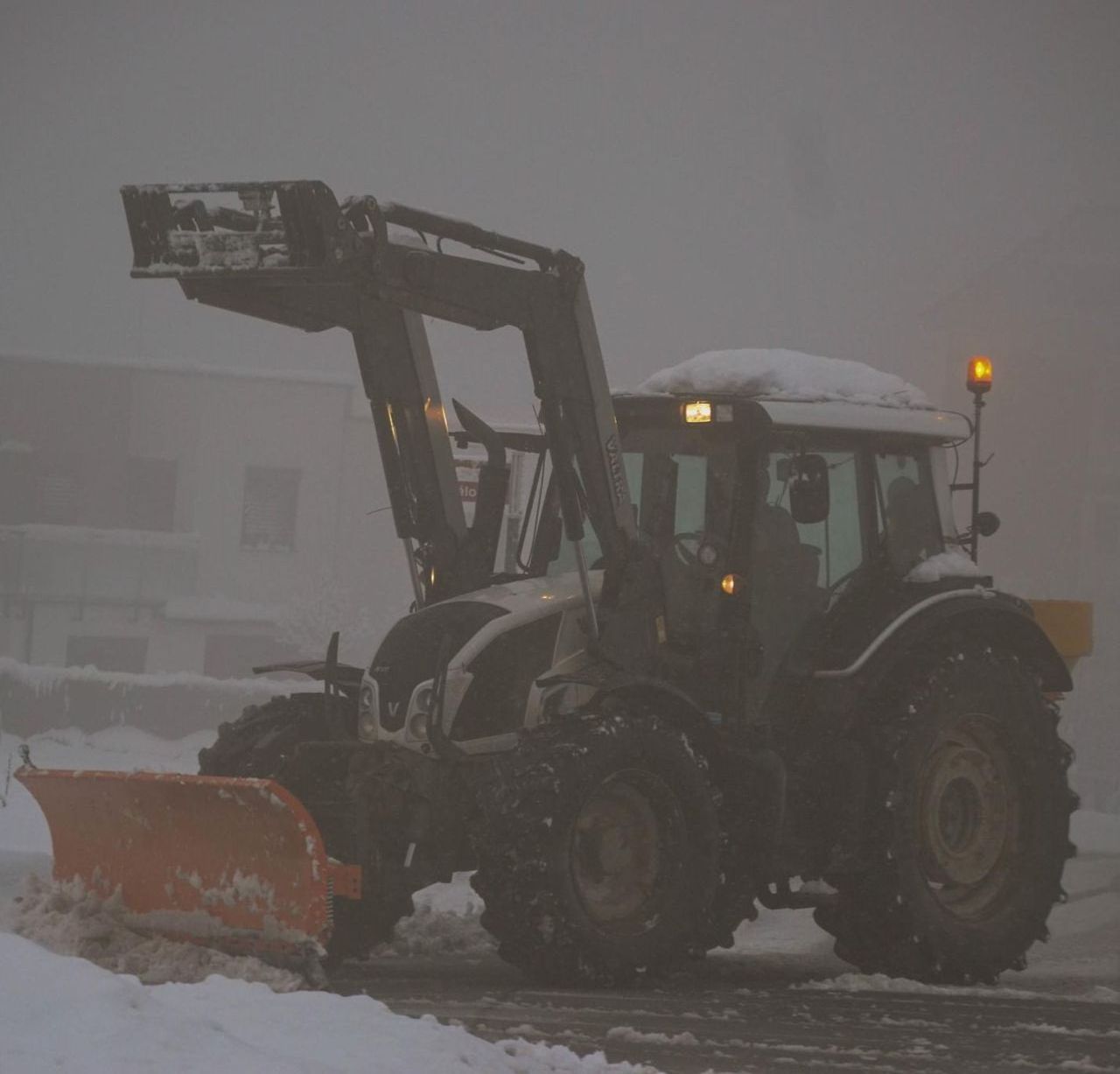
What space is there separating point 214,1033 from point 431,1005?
6.82 feet

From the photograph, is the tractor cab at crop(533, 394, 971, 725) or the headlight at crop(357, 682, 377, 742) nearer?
the headlight at crop(357, 682, 377, 742)

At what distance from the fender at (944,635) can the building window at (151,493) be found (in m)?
35.2

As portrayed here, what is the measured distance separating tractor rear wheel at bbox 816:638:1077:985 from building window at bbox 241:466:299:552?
34.6m

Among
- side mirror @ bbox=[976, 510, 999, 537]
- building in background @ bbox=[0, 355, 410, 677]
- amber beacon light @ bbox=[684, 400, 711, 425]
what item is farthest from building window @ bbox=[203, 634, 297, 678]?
amber beacon light @ bbox=[684, 400, 711, 425]

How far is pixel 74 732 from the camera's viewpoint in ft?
96.3

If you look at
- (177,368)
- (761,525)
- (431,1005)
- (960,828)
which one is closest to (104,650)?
(177,368)

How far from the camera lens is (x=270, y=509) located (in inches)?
1734

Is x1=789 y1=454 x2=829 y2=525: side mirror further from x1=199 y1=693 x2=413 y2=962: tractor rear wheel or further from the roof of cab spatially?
x1=199 y1=693 x2=413 y2=962: tractor rear wheel

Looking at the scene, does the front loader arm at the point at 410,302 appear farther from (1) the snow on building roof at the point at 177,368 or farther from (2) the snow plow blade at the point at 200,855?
(1) the snow on building roof at the point at 177,368

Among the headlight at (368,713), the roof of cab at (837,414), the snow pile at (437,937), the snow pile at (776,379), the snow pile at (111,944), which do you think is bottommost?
the snow pile at (437,937)

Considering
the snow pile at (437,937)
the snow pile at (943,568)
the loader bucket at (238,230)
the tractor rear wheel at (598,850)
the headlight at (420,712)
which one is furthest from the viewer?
the snow pile at (943,568)

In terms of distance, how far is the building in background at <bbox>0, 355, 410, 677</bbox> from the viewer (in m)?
40.1

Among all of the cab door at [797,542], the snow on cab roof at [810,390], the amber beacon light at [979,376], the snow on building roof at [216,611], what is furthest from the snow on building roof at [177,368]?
the cab door at [797,542]

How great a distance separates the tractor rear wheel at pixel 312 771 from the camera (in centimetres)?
769
